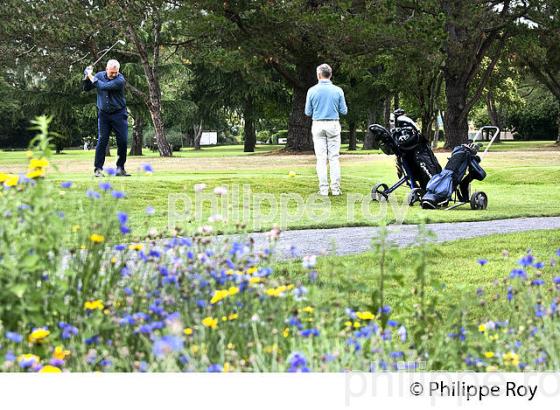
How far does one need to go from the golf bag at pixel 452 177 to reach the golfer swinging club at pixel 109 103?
15.7 ft

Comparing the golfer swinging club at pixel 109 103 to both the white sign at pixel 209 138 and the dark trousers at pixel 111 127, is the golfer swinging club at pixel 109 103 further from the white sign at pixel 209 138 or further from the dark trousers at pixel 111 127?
the white sign at pixel 209 138

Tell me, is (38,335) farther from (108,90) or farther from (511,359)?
(108,90)

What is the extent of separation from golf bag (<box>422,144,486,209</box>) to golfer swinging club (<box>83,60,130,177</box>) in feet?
15.7

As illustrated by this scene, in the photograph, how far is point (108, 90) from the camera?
13.7 metres

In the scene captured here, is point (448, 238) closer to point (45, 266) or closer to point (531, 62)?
point (45, 266)

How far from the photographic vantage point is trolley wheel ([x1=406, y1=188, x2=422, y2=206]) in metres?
14.0

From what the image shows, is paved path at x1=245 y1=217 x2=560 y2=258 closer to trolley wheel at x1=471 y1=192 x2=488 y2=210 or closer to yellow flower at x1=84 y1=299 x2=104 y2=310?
trolley wheel at x1=471 y1=192 x2=488 y2=210

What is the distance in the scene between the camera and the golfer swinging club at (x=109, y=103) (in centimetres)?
1358

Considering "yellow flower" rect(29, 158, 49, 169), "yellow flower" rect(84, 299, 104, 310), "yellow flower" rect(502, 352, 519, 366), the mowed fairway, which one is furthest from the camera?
the mowed fairway

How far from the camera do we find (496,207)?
14.1m

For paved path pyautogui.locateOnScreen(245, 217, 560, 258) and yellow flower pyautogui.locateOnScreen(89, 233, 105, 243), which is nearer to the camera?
yellow flower pyautogui.locateOnScreen(89, 233, 105, 243)

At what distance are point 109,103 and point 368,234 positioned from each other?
562cm

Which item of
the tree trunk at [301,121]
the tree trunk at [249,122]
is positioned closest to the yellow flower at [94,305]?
the tree trunk at [301,121]

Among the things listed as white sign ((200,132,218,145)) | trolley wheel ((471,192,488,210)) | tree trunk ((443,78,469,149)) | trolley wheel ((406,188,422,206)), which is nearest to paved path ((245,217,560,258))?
trolley wheel ((471,192,488,210))
